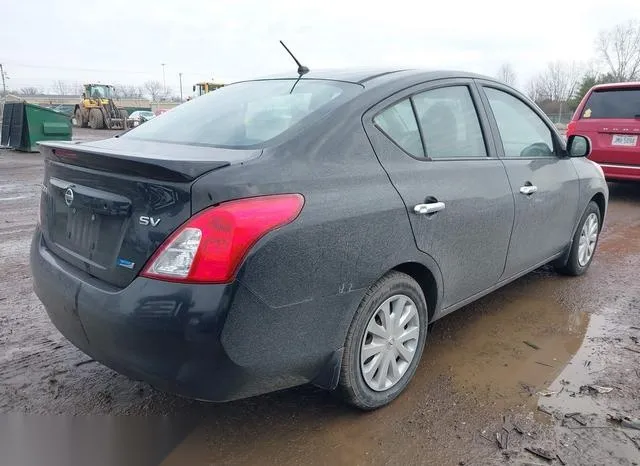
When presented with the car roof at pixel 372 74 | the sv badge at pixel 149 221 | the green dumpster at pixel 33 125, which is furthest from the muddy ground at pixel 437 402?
the green dumpster at pixel 33 125

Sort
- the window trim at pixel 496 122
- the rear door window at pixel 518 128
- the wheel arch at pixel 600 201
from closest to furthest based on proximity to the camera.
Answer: the window trim at pixel 496 122 < the rear door window at pixel 518 128 < the wheel arch at pixel 600 201

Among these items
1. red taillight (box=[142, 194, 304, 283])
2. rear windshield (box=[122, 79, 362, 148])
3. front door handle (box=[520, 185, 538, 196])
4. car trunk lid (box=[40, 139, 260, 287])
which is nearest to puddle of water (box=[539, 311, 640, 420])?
front door handle (box=[520, 185, 538, 196])

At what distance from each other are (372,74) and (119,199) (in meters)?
1.54

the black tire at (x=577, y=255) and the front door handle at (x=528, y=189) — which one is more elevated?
the front door handle at (x=528, y=189)

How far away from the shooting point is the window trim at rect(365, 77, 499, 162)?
263 cm

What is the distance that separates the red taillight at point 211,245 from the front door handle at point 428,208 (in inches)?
36.4

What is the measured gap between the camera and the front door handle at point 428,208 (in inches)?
103

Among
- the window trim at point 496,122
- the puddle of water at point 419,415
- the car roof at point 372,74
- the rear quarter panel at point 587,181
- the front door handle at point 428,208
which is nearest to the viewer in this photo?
the puddle of water at point 419,415

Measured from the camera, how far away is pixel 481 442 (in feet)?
7.89

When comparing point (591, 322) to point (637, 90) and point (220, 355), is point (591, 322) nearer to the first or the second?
point (220, 355)

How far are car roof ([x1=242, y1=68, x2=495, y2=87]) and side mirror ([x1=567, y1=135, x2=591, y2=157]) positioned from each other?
1.24m

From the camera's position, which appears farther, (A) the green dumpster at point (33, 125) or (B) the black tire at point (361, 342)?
(A) the green dumpster at point (33, 125)

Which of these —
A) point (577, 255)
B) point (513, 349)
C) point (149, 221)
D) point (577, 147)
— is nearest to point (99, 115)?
point (577, 255)

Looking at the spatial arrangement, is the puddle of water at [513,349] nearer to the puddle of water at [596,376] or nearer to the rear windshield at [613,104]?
the puddle of water at [596,376]
